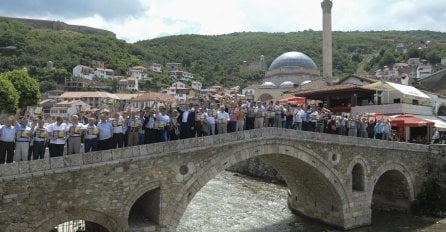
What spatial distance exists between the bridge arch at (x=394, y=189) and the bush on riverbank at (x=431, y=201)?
43 cm

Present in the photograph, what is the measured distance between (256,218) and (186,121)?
7.50 metres

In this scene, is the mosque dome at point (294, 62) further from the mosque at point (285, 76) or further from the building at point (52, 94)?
the building at point (52, 94)

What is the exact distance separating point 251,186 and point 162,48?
10558cm

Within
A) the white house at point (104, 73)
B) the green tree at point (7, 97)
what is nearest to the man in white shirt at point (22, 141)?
the green tree at point (7, 97)

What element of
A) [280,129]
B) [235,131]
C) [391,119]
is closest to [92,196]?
[235,131]

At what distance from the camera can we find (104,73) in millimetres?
93875

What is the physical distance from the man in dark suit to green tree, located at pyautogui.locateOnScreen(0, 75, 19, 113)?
28780mm

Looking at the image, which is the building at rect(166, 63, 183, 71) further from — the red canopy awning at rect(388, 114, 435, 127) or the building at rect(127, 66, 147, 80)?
the red canopy awning at rect(388, 114, 435, 127)

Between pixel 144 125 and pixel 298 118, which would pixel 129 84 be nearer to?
pixel 298 118

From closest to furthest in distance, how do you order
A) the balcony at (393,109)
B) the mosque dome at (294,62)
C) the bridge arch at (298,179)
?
the bridge arch at (298,179) → the balcony at (393,109) → the mosque dome at (294,62)

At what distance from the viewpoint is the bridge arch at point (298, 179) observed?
43.2 ft

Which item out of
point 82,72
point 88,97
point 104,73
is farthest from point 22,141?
point 104,73

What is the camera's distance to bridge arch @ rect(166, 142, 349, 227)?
1316 centimetres

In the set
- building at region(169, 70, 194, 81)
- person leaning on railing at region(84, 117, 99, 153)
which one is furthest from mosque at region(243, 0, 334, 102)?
person leaning on railing at region(84, 117, 99, 153)
